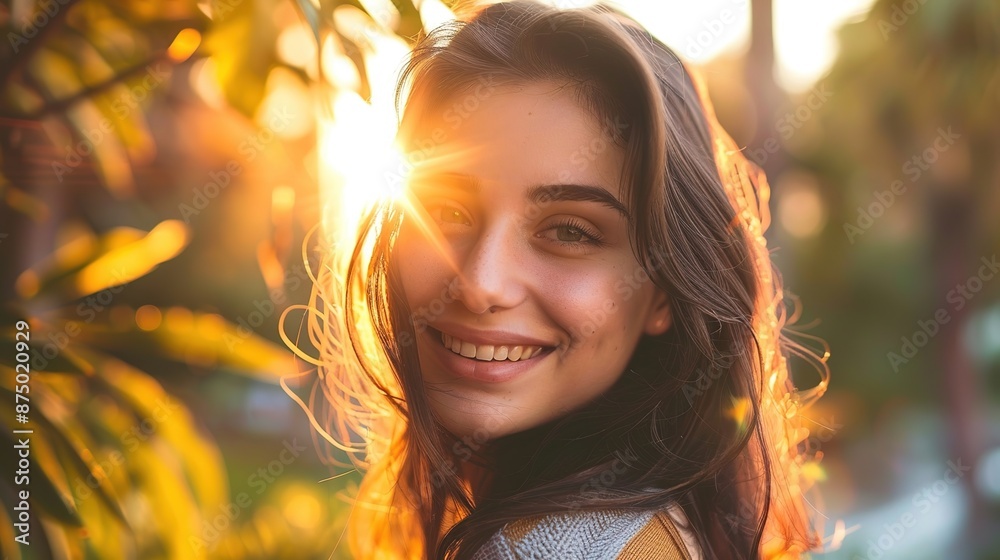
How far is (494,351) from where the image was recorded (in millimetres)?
928

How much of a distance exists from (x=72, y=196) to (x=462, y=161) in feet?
4.60

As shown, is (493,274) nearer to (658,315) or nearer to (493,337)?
(493,337)

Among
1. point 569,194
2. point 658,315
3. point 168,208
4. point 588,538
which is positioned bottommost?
point 168,208

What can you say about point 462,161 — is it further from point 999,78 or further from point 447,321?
point 999,78

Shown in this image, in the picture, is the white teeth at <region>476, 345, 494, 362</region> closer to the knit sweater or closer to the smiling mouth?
the smiling mouth

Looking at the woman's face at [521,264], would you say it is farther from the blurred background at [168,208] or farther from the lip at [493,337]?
the blurred background at [168,208]

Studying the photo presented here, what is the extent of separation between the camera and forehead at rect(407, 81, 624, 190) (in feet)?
2.91

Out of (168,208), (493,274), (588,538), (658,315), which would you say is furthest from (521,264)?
(168,208)

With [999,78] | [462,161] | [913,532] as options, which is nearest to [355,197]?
[462,161]

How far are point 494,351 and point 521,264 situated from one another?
11cm

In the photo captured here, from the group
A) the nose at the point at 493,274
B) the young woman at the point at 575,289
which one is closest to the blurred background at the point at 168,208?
the young woman at the point at 575,289

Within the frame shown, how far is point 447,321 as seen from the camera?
0.94 metres

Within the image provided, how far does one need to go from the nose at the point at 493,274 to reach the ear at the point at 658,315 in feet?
0.57

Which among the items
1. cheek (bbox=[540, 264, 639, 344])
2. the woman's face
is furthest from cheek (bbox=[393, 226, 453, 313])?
cheek (bbox=[540, 264, 639, 344])
